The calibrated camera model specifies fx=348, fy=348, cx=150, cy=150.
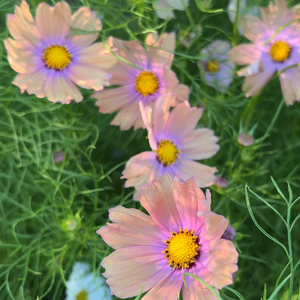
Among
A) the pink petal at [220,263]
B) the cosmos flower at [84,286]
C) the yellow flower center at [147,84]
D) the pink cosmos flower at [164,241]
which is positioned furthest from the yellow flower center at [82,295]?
the yellow flower center at [147,84]

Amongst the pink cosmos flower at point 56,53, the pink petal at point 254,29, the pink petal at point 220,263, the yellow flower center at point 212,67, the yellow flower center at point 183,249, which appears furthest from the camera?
the yellow flower center at point 212,67

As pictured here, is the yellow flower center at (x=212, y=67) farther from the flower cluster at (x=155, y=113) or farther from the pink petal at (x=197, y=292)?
the pink petal at (x=197, y=292)

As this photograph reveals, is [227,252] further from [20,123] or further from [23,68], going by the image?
[20,123]

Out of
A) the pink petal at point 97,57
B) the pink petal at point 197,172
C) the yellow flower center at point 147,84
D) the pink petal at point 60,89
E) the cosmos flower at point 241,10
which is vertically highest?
the cosmos flower at point 241,10

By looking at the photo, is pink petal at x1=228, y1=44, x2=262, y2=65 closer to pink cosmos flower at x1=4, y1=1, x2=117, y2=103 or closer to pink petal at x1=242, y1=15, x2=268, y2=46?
pink petal at x1=242, y1=15, x2=268, y2=46

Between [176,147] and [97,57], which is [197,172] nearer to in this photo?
[176,147]

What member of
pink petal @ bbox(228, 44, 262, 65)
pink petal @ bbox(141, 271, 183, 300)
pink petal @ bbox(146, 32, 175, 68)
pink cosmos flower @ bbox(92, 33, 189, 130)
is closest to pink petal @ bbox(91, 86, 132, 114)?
pink cosmos flower @ bbox(92, 33, 189, 130)

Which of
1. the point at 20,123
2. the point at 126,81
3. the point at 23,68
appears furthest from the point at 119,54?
the point at 20,123
